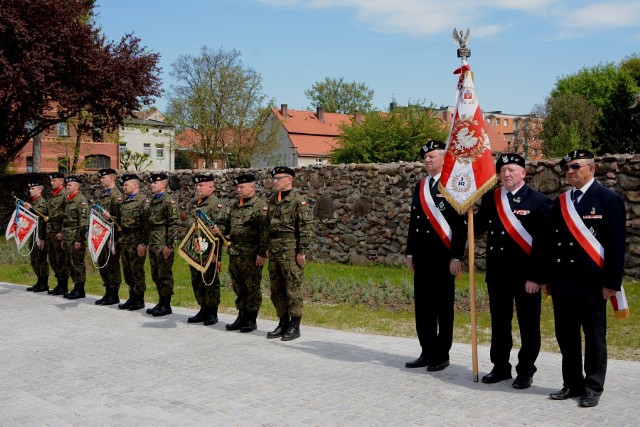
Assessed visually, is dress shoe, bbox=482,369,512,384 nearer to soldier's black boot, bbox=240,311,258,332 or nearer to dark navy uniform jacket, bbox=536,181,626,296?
dark navy uniform jacket, bbox=536,181,626,296

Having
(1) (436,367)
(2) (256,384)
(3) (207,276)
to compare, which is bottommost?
(2) (256,384)

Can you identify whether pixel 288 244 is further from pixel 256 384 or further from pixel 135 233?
pixel 135 233

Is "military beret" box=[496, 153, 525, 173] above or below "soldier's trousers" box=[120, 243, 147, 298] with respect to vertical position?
above

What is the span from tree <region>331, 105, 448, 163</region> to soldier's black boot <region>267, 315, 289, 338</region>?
21.0 meters

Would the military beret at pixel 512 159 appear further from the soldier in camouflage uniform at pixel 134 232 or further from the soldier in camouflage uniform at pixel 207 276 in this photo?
the soldier in camouflage uniform at pixel 134 232

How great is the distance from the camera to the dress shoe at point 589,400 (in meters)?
5.62

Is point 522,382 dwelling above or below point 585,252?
below

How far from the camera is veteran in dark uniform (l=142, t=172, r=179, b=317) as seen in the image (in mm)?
10305

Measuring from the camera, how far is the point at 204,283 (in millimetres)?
9789

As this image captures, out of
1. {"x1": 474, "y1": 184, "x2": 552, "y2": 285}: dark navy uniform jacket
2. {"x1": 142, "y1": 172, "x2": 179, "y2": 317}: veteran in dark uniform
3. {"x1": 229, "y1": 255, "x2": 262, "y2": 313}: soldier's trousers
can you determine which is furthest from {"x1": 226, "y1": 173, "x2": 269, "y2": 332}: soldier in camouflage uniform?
{"x1": 474, "y1": 184, "x2": 552, "y2": 285}: dark navy uniform jacket

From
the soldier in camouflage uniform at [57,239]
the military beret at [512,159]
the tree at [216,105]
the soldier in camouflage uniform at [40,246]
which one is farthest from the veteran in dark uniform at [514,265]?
the tree at [216,105]

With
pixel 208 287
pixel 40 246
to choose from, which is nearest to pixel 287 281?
pixel 208 287

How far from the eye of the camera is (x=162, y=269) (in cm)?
1034

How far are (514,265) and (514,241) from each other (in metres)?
0.22
